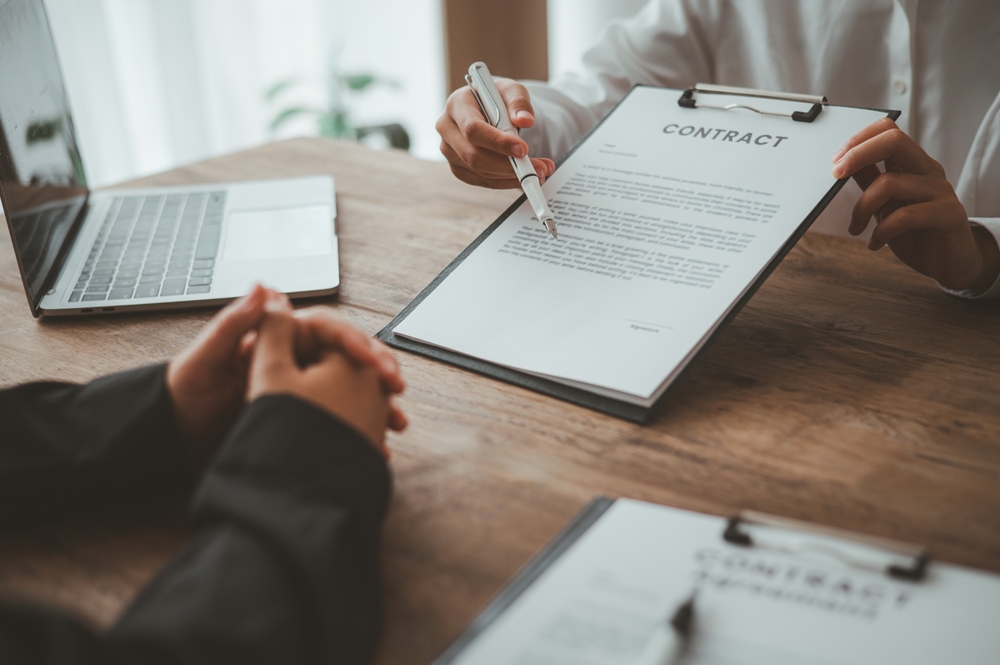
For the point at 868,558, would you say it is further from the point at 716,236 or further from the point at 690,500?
the point at 716,236

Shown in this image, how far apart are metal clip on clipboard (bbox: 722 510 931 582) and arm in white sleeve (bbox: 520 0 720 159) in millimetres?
793

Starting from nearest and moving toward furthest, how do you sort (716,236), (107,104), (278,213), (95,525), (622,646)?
(622,646) < (95,525) < (716,236) < (278,213) < (107,104)

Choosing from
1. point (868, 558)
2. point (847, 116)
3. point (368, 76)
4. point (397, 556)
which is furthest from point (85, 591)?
point (368, 76)

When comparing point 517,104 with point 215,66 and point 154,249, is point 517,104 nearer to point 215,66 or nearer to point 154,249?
point 154,249

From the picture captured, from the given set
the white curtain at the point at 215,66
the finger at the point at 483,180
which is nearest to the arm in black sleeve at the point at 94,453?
the finger at the point at 483,180

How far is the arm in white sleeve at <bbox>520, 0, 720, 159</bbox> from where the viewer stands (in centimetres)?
116

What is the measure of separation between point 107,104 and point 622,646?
260 cm

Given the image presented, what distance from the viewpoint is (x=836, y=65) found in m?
1.12

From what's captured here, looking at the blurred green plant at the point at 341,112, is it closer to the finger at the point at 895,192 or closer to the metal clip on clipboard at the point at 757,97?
the metal clip on clipboard at the point at 757,97

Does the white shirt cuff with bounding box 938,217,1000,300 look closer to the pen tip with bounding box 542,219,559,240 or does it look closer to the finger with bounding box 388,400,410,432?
the pen tip with bounding box 542,219,559,240

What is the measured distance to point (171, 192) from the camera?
3.51ft

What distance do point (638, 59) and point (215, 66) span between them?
6.18ft

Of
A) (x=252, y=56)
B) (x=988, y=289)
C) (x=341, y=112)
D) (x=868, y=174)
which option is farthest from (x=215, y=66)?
(x=988, y=289)

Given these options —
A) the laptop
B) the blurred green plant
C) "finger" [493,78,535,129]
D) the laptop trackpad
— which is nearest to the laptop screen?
the laptop
